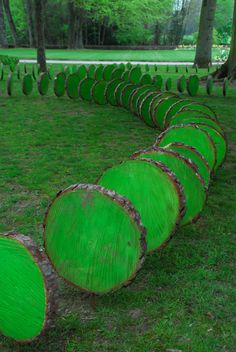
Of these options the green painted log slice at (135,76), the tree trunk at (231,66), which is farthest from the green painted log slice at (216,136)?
the tree trunk at (231,66)

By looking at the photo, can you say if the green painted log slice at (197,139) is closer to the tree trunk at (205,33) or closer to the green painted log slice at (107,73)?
the green painted log slice at (107,73)

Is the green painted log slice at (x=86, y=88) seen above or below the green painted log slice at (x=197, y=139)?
below

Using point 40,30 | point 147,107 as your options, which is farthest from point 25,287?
point 40,30

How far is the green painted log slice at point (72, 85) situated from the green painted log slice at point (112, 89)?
0.94 metres

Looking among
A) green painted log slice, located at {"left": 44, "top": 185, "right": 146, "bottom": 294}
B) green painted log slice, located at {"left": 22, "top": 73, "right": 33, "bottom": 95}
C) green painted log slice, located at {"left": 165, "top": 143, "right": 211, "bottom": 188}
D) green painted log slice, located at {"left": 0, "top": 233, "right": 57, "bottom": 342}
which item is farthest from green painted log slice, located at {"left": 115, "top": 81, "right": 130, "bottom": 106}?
green painted log slice, located at {"left": 0, "top": 233, "right": 57, "bottom": 342}

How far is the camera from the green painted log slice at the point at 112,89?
9.23 metres

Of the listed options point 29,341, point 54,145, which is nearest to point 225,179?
point 54,145

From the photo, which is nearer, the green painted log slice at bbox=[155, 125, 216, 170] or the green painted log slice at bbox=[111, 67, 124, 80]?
the green painted log slice at bbox=[155, 125, 216, 170]

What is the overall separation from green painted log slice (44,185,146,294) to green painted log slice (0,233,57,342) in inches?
14.8

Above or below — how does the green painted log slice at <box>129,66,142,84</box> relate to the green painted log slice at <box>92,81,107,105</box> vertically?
above

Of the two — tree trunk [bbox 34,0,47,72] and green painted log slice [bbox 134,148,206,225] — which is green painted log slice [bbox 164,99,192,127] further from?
tree trunk [bbox 34,0,47,72]

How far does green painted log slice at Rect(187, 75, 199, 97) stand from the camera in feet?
34.3

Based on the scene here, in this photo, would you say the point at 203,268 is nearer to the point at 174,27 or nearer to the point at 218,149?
the point at 218,149

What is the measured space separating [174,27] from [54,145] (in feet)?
187
